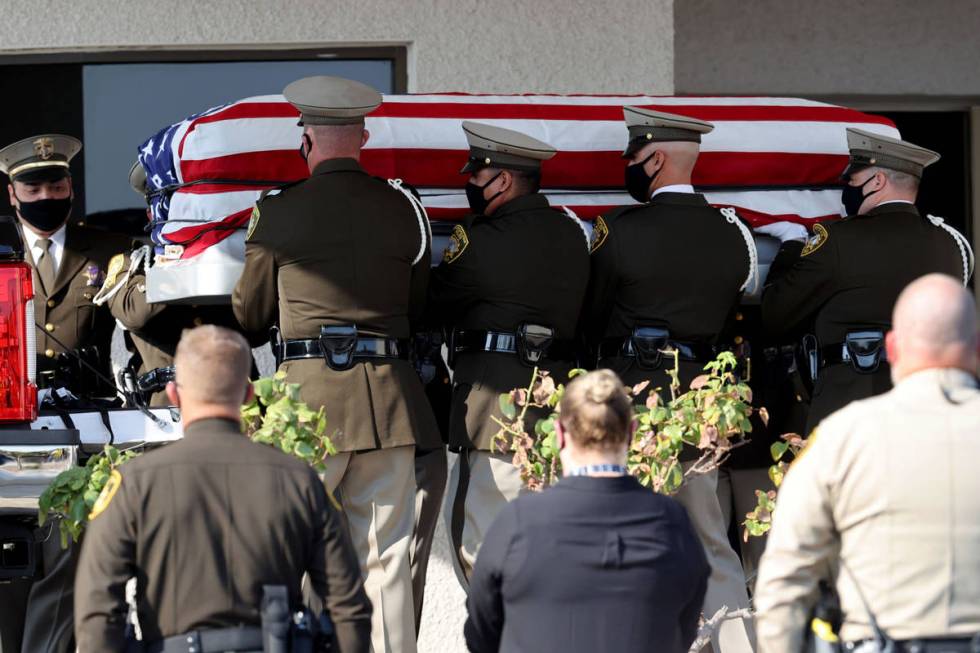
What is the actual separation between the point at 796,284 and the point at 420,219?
115 cm

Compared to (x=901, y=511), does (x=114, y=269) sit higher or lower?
higher

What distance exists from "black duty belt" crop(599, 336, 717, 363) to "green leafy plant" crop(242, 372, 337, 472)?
1133mm

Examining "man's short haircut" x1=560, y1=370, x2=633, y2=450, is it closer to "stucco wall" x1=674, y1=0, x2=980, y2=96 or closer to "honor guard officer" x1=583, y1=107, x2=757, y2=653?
"honor guard officer" x1=583, y1=107, x2=757, y2=653

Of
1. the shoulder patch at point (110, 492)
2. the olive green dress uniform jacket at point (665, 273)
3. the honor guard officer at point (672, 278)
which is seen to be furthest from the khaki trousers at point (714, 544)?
the shoulder patch at point (110, 492)

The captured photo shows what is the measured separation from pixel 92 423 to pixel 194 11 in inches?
87.3

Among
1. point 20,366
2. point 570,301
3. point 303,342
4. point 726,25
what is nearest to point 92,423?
point 20,366

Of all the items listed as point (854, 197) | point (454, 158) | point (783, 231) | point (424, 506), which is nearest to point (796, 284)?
point (783, 231)

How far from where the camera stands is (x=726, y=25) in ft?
24.9

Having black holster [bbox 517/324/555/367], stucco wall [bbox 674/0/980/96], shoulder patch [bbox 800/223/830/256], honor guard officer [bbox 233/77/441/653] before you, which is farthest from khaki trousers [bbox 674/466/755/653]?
stucco wall [bbox 674/0/980/96]

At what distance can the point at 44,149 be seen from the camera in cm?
559

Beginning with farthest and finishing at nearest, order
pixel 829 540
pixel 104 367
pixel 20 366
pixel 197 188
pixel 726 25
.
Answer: pixel 726 25
pixel 104 367
pixel 197 188
pixel 20 366
pixel 829 540

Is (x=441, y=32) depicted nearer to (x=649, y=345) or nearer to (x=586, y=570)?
(x=649, y=345)

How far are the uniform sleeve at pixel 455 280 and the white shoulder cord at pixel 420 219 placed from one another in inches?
4.4

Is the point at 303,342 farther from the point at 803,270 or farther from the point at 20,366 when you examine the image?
the point at 803,270
